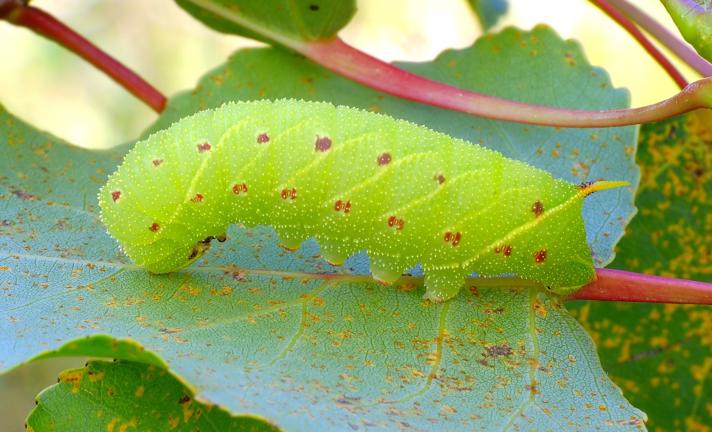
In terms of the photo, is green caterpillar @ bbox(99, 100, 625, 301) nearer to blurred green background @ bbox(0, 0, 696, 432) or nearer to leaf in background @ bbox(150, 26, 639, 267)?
leaf in background @ bbox(150, 26, 639, 267)

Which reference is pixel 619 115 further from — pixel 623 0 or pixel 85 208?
pixel 85 208

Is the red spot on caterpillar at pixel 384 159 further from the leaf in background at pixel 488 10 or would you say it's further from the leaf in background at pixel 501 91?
the leaf in background at pixel 488 10

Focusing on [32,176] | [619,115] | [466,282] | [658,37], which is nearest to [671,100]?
[619,115]

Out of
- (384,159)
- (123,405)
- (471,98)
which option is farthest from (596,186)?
(123,405)

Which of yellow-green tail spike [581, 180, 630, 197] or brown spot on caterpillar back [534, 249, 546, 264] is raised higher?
yellow-green tail spike [581, 180, 630, 197]

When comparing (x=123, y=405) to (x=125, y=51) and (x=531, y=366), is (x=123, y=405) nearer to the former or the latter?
(x=531, y=366)

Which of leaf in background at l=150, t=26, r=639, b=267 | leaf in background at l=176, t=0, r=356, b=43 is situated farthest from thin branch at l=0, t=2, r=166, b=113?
leaf in background at l=176, t=0, r=356, b=43
